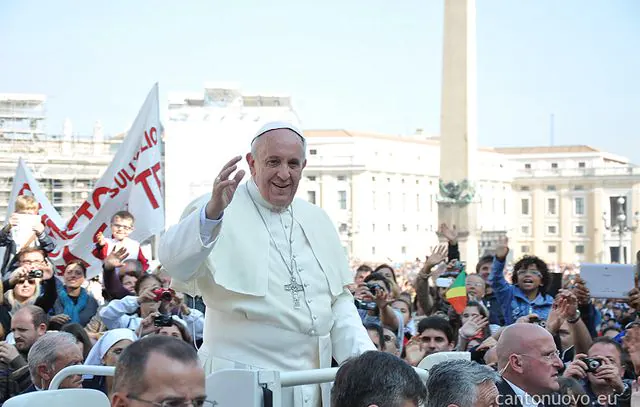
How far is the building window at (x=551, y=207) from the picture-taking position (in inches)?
3959

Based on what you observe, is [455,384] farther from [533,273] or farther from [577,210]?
[577,210]

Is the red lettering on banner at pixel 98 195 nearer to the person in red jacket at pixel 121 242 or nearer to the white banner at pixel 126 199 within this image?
the white banner at pixel 126 199

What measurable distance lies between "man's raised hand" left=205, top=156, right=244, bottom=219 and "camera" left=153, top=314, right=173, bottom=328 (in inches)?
60.0

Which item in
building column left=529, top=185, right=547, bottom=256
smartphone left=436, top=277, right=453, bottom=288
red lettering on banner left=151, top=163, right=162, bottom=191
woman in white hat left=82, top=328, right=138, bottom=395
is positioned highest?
building column left=529, top=185, right=547, bottom=256

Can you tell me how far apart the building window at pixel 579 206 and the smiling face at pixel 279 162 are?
9727 cm

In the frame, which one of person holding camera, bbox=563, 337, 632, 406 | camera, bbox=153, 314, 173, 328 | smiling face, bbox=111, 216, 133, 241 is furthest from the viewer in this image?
smiling face, bbox=111, 216, 133, 241

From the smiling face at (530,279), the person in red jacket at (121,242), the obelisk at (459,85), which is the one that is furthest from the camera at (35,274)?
the obelisk at (459,85)

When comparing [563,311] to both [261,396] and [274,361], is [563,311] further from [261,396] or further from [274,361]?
[261,396]

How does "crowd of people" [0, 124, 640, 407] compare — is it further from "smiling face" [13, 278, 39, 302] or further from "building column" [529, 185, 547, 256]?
"building column" [529, 185, 547, 256]

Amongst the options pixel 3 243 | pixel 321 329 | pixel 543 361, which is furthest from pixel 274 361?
pixel 3 243

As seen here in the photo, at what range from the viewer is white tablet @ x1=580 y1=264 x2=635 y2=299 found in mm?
7883

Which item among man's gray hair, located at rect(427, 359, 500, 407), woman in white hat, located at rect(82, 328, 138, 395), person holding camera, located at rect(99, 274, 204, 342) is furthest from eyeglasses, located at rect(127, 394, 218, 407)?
person holding camera, located at rect(99, 274, 204, 342)

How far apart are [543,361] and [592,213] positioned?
95.9m

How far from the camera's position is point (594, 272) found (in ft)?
26.3
